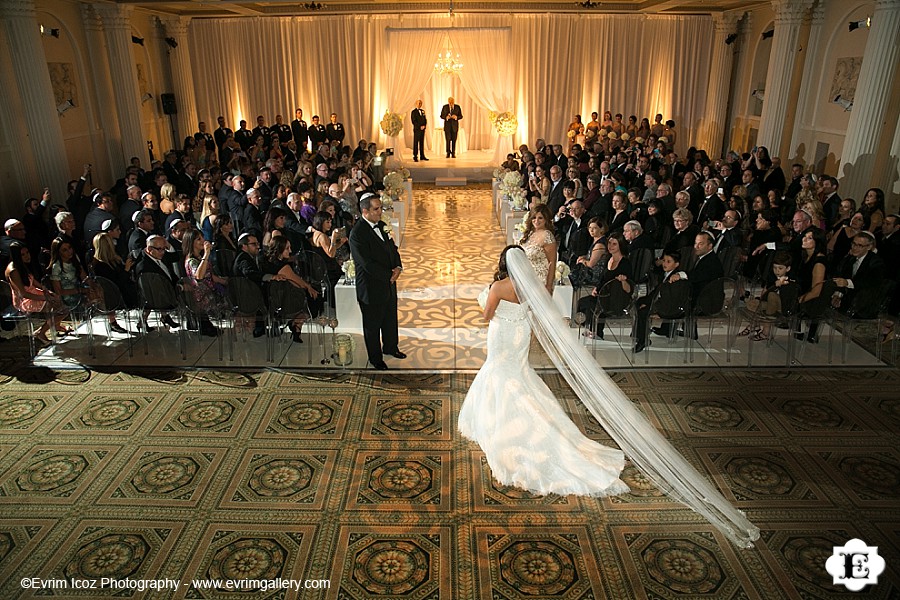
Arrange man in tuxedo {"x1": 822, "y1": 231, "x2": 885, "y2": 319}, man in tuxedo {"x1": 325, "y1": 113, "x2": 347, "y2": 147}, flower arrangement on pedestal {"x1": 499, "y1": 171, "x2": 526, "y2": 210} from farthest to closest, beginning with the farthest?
man in tuxedo {"x1": 325, "y1": 113, "x2": 347, "y2": 147}
flower arrangement on pedestal {"x1": 499, "y1": 171, "x2": 526, "y2": 210}
man in tuxedo {"x1": 822, "y1": 231, "x2": 885, "y2": 319}

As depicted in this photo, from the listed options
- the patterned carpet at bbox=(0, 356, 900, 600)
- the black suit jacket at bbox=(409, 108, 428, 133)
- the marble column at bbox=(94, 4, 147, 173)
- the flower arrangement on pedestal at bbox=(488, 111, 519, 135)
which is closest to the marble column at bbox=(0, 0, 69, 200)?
the marble column at bbox=(94, 4, 147, 173)

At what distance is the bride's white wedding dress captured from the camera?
15.4 ft

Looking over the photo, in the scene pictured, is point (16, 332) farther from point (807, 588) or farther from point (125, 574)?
point (807, 588)

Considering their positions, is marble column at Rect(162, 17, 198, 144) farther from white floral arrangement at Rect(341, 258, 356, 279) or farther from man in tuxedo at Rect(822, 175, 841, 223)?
man in tuxedo at Rect(822, 175, 841, 223)

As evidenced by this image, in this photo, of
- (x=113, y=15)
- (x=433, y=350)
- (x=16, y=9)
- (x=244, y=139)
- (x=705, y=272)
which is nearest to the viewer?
(x=705, y=272)

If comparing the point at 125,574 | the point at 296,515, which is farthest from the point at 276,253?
the point at 125,574

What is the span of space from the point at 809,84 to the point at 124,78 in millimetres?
15307

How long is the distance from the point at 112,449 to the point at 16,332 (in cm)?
344

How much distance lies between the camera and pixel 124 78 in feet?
47.4

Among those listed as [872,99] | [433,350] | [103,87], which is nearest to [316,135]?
[103,87]

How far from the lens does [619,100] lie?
2017cm

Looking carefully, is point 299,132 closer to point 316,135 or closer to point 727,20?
point 316,135

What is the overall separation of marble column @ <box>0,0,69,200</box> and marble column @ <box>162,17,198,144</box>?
7853mm

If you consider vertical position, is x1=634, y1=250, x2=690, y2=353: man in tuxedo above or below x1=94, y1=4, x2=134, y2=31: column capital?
below
